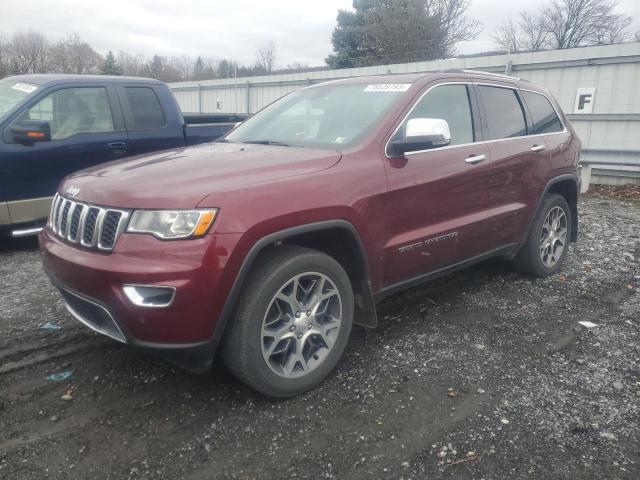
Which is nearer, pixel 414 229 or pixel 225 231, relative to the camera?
pixel 225 231

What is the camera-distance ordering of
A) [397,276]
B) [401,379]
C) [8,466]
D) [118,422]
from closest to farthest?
[8,466] → [118,422] → [401,379] → [397,276]

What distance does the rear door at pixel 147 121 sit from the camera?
604cm

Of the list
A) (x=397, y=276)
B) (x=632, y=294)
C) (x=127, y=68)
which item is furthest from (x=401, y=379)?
(x=127, y=68)

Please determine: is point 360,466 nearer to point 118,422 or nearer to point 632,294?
point 118,422

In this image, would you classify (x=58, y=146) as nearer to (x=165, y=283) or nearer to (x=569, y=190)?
(x=165, y=283)

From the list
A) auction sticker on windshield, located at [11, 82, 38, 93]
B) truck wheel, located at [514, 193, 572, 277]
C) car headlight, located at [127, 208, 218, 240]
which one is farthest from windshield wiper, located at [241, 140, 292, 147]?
auction sticker on windshield, located at [11, 82, 38, 93]

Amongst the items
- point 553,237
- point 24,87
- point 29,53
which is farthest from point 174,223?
point 29,53

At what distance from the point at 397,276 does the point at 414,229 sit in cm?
33

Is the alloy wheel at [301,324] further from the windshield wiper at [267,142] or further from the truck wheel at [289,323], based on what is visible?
the windshield wiper at [267,142]

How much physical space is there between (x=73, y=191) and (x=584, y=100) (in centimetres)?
1080

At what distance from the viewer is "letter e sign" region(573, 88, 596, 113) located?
34.7ft

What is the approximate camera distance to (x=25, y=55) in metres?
52.2

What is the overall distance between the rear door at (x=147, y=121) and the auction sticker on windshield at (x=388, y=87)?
337cm

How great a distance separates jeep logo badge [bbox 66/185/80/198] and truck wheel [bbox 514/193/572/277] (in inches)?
146
